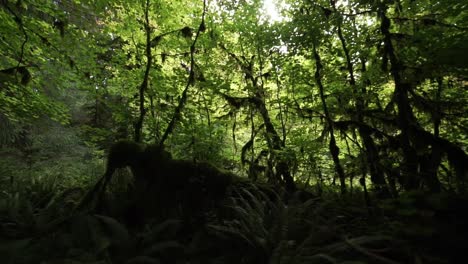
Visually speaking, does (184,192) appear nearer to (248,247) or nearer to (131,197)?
(131,197)

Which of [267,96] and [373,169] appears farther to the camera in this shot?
[267,96]

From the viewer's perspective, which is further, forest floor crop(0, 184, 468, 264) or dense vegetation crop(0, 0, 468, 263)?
dense vegetation crop(0, 0, 468, 263)

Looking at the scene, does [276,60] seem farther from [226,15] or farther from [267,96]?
[226,15]

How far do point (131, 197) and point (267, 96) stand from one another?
5.82m

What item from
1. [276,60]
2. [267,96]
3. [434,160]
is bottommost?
[434,160]

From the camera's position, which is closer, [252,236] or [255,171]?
[252,236]

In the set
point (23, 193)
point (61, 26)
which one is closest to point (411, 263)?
point (23, 193)

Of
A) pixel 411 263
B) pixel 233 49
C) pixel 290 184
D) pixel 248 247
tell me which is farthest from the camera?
pixel 233 49

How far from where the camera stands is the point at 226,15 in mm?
9680

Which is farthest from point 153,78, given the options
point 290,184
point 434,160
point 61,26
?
point 434,160

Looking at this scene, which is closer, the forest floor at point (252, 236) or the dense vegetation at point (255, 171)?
the forest floor at point (252, 236)

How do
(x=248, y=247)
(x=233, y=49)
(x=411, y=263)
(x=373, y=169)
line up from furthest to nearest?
(x=233, y=49), (x=373, y=169), (x=248, y=247), (x=411, y=263)

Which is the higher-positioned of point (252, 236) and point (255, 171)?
point (255, 171)

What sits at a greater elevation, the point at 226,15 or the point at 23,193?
the point at 226,15
